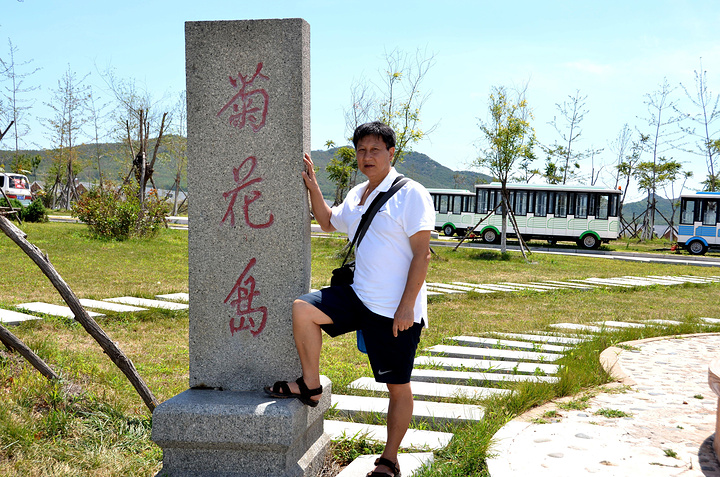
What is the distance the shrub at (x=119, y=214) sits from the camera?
616 inches

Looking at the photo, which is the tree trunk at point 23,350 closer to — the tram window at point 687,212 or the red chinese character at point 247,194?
the red chinese character at point 247,194

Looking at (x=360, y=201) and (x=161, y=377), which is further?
(x=161, y=377)

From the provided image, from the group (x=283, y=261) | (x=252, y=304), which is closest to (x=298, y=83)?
(x=283, y=261)

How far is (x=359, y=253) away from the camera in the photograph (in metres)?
2.88

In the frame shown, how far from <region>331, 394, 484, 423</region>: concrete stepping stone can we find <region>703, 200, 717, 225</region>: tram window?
23.1 metres

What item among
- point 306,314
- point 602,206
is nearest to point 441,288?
point 306,314

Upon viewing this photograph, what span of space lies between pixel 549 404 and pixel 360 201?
216 cm

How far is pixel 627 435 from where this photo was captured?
3.60 m

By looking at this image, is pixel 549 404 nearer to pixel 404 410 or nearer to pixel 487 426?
pixel 487 426

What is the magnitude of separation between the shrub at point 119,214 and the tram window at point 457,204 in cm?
1656

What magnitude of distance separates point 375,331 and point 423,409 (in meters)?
1.35

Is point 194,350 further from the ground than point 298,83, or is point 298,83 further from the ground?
point 298,83

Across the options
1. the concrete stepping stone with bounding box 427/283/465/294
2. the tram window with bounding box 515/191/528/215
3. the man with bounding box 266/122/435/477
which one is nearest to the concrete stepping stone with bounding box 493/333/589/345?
the concrete stepping stone with bounding box 427/283/465/294

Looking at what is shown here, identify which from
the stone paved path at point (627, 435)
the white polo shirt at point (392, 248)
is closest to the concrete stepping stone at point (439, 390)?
the stone paved path at point (627, 435)
